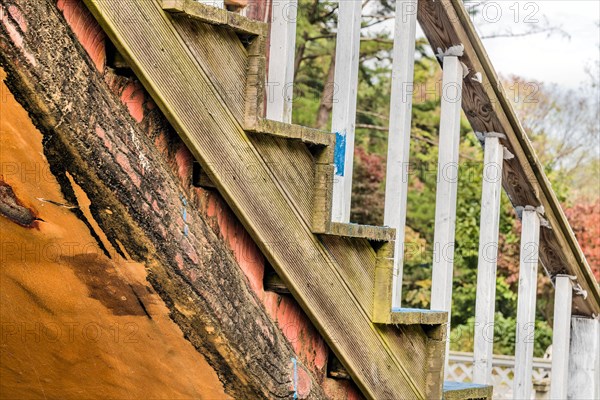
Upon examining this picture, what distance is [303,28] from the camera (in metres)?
10.5

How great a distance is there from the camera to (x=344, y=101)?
228 cm

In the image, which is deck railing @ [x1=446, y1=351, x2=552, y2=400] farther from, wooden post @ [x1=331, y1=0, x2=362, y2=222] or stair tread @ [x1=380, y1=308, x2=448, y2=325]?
wooden post @ [x1=331, y1=0, x2=362, y2=222]

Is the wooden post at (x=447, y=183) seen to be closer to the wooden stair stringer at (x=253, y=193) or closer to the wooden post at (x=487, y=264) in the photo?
the wooden post at (x=487, y=264)

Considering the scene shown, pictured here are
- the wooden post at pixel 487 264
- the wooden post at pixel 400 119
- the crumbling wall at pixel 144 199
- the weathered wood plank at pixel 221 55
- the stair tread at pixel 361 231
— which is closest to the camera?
the crumbling wall at pixel 144 199

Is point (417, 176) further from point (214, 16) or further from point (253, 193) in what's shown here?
point (214, 16)

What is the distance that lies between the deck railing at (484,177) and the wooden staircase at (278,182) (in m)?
0.14

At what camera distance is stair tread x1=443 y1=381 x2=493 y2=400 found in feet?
8.33

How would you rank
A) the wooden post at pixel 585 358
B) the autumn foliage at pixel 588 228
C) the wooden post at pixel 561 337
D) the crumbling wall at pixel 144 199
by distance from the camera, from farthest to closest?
the autumn foliage at pixel 588 228 < the wooden post at pixel 585 358 < the wooden post at pixel 561 337 < the crumbling wall at pixel 144 199

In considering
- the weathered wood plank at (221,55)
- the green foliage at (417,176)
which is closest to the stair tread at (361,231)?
the weathered wood plank at (221,55)

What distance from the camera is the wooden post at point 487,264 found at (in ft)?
9.50

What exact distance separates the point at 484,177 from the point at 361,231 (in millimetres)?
917

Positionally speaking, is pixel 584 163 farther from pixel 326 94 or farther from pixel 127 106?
pixel 127 106

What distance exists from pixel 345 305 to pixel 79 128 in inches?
31.6

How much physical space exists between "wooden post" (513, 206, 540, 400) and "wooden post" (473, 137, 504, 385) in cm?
18
